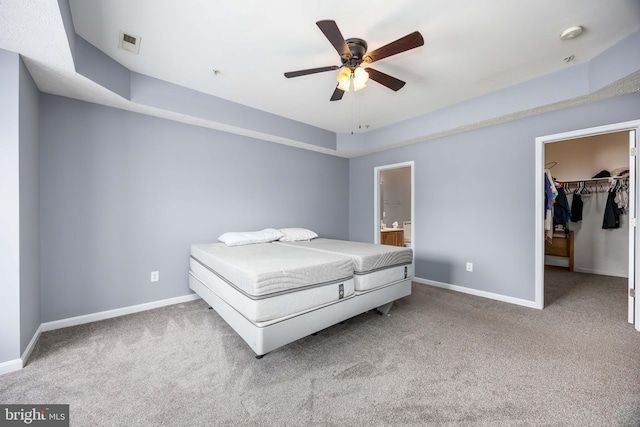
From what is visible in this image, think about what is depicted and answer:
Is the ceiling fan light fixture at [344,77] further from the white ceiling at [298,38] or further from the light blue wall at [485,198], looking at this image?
the light blue wall at [485,198]

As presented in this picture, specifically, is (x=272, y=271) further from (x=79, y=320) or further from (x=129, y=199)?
(x=79, y=320)

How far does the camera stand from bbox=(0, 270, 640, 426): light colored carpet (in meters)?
1.37

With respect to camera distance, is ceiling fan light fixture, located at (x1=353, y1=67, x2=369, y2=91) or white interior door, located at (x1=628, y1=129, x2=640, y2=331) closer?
ceiling fan light fixture, located at (x1=353, y1=67, x2=369, y2=91)

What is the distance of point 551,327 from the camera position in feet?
7.85

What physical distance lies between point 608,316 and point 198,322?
4214 millimetres

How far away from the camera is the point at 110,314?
2631 millimetres

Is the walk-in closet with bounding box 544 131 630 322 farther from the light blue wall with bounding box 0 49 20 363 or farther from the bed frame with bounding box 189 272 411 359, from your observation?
the light blue wall with bounding box 0 49 20 363

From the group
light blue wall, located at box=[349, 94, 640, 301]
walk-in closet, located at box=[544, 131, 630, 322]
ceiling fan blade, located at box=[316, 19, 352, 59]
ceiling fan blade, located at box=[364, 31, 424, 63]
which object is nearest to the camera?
ceiling fan blade, located at box=[316, 19, 352, 59]

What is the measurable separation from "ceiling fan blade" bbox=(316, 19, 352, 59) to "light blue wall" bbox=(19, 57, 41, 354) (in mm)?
2167

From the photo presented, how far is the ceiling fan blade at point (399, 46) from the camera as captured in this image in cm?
165

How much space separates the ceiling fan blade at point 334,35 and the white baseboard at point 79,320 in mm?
3046

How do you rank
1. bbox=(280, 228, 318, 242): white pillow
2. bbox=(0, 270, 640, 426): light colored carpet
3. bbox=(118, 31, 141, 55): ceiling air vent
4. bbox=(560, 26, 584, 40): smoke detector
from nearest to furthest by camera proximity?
bbox=(0, 270, 640, 426): light colored carpet → bbox=(560, 26, 584, 40): smoke detector → bbox=(118, 31, 141, 55): ceiling air vent → bbox=(280, 228, 318, 242): white pillow

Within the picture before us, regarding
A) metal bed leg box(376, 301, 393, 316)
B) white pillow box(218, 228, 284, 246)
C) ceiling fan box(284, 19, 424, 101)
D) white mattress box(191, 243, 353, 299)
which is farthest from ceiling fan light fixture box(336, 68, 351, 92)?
metal bed leg box(376, 301, 393, 316)

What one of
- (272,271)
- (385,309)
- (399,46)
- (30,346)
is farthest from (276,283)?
(30,346)
